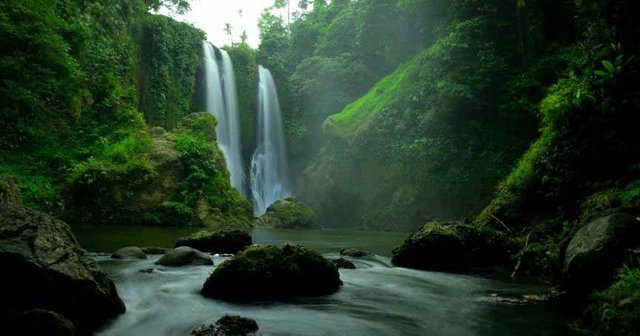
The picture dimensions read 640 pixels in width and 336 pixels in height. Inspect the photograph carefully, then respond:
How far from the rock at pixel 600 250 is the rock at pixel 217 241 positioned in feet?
23.7

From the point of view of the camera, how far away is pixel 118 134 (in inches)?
795

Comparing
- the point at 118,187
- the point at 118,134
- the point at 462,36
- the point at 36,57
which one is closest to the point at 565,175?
the point at 462,36

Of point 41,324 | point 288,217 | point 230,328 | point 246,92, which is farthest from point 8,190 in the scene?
point 246,92

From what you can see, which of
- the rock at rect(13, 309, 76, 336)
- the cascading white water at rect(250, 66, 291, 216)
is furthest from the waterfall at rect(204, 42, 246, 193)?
the rock at rect(13, 309, 76, 336)

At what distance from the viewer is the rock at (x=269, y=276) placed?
6.03 metres

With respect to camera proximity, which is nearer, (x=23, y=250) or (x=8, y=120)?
(x=23, y=250)

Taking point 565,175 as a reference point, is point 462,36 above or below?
above

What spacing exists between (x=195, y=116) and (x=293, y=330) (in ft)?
74.9

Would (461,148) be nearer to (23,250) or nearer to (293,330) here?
(293,330)

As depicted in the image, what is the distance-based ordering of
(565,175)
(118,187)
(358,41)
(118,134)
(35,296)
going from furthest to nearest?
(358,41) < (118,134) < (118,187) < (565,175) < (35,296)

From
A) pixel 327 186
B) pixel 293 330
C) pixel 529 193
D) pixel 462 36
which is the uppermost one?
pixel 462 36

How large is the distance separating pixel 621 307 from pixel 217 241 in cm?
826

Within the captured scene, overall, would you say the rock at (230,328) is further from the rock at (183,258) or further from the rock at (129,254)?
the rock at (129,254)

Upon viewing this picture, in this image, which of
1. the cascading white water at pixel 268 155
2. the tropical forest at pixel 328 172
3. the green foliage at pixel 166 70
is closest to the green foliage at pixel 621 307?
the tropical forest at pixel 328 172
